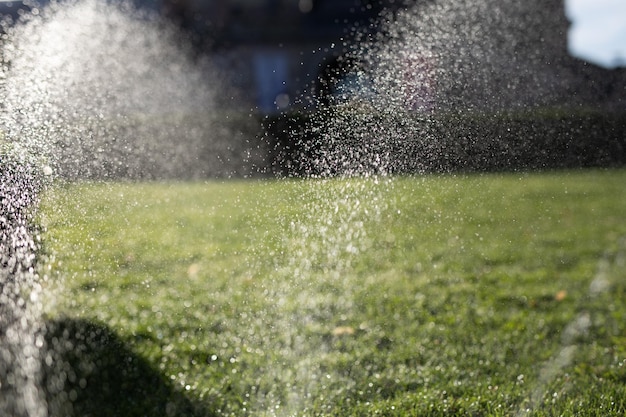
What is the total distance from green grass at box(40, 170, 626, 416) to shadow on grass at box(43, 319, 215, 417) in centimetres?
1

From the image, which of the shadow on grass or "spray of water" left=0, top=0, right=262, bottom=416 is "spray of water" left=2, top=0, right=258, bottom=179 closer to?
"spray of water" left=0, top=0, right=262, bottom=416

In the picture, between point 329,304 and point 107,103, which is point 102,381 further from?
point 107,103

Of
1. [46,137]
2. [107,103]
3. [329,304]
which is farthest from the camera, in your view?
[107,103]

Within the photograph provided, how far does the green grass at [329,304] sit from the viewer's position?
2.83m

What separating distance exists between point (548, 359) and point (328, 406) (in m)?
1.09

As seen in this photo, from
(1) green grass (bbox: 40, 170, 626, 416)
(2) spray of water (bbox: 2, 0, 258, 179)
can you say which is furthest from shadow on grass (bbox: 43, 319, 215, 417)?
(2) spray of water (bbox: 2, 0, 258, 179)

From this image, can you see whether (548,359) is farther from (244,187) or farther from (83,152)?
(244,187)

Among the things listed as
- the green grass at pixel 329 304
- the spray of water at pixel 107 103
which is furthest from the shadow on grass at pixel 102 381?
the spray of water at pixel 107 103

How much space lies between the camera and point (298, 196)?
3377 millimetres

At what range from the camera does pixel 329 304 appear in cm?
380

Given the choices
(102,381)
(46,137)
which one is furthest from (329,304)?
(46,137)

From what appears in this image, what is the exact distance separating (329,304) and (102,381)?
4.38 ft

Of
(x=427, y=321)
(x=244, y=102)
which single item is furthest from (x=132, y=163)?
(x=244, y=102)

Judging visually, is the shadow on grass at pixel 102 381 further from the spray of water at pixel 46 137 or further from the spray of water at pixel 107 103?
the spray of water at pixel 107 103
